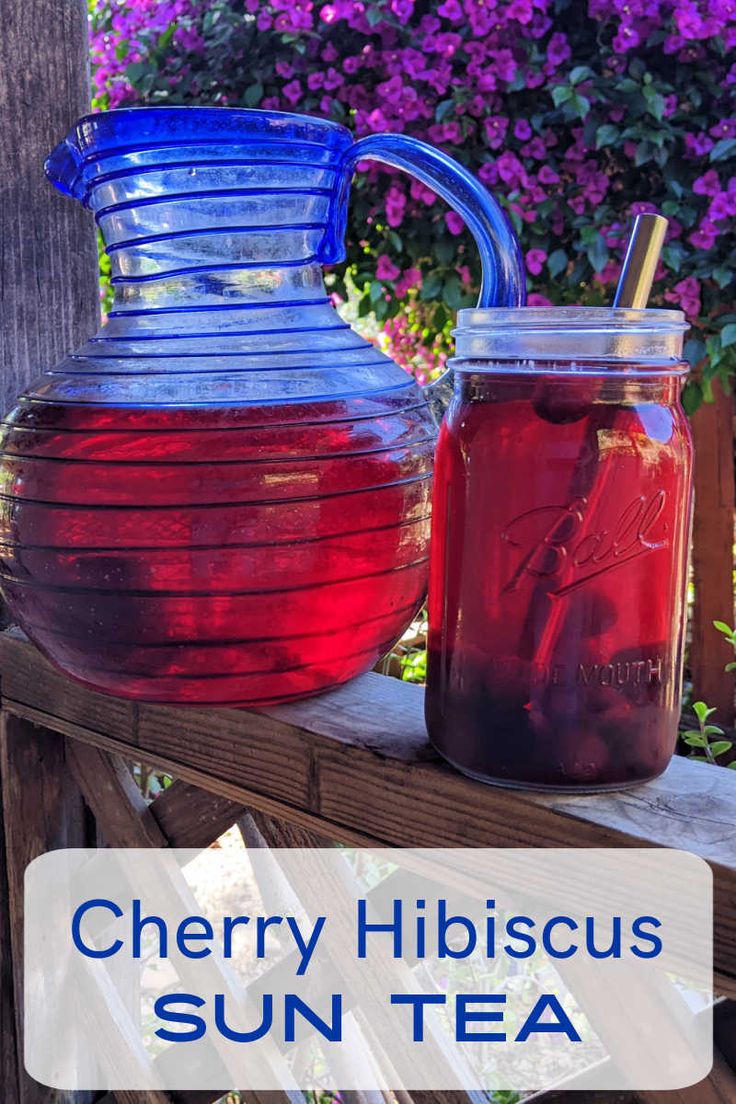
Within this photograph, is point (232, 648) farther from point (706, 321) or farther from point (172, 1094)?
point (706, 321)

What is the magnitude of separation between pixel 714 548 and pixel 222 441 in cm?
194

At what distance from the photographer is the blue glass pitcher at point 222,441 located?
0.52 metres

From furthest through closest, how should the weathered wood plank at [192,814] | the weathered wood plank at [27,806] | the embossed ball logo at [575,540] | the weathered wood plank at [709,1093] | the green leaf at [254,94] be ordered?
1. the green leaf at [254,94]
2. the weathered wood plank at [27,806]
3. the weathered wood plank at [192,814]
4. the weathered wood plank at [709,1093]
5. the embossed ball logo at [575,540]

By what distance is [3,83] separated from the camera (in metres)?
0.85

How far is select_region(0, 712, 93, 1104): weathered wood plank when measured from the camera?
90 centimetres

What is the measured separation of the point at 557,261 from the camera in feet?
→ 6.44

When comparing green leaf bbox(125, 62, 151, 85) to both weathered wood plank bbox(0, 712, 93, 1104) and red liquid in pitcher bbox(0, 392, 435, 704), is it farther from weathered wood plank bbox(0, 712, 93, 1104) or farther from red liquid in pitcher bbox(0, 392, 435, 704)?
red liquid in pitcher bbox(0, 392, 435, 704)

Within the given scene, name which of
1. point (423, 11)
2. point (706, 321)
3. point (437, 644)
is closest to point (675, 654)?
point (437, 644)

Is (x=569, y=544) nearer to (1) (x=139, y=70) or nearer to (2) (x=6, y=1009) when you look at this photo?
(2) (x=6, y=1009)

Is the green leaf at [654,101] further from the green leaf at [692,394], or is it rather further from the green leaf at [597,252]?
the green leaf at [692,394]

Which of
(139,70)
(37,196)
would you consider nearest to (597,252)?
(139,70)

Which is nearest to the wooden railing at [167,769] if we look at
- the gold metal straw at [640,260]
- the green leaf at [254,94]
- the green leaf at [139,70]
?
the gold metal straw at [640,260]

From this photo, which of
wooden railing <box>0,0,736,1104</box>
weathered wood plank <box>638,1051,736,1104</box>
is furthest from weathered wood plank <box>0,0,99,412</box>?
weathered wood plank <box>638,1051,736,1104</box>

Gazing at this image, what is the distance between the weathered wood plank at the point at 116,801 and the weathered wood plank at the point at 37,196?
302mm
